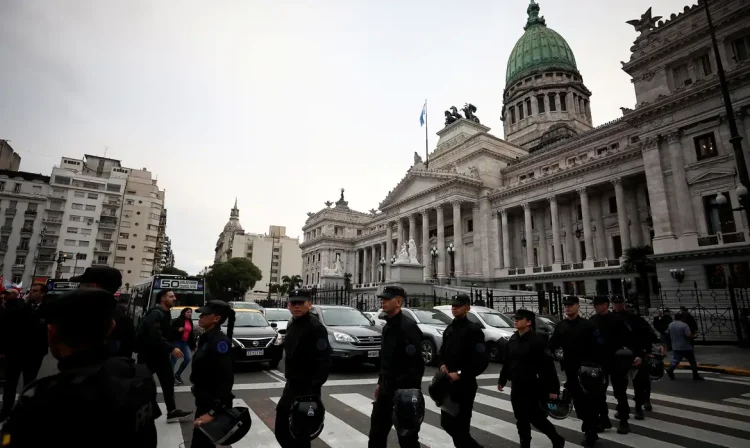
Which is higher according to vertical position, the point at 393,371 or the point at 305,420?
the point at 393,371

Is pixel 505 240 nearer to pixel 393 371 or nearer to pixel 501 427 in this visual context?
pixel 501 427

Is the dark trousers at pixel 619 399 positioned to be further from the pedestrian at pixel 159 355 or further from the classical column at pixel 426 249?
the classical column at pixel 426 249

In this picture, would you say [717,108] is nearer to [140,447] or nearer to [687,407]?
[687,407]

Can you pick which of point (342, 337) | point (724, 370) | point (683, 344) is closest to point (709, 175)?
point (724, 370)

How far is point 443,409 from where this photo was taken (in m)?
3.99

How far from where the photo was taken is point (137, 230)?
6206 cm

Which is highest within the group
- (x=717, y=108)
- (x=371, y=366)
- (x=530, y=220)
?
(x=717, y=108)

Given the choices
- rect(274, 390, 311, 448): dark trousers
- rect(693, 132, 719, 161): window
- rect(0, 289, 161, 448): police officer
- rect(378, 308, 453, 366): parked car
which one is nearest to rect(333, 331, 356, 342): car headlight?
rect(378, 308, 453, 366): parked car

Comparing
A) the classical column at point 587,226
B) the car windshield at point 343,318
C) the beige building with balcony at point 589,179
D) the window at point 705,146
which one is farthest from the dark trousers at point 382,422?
the classical column at point 587,226

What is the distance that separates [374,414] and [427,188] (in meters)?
40.9

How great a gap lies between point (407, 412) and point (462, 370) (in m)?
0.92

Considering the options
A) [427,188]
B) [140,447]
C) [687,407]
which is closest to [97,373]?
[140,447]

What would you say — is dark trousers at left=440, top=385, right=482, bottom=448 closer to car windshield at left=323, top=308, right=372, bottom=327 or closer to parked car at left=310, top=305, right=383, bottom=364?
parked car at left=310, top=305, right=383, bottom=364

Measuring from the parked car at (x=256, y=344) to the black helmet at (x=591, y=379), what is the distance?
6.89 meters
